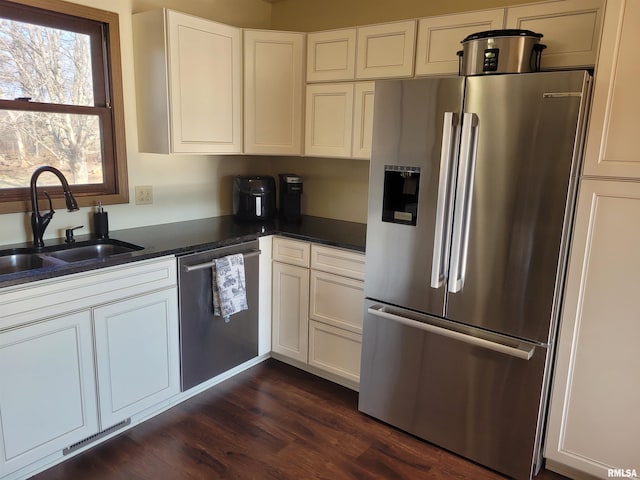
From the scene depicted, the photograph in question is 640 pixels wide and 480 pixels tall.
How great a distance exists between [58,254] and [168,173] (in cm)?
81

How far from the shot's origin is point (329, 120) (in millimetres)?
2752

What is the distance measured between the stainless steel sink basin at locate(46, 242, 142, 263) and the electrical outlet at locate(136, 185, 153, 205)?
15.1 inches

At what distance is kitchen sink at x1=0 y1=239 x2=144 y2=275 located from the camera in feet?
6.88

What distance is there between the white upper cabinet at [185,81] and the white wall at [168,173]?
0.06 metres

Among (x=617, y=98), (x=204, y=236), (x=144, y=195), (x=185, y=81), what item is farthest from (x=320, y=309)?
(x=617, y=98)

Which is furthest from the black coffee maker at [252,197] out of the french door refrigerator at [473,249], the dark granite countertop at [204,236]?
the french door refrigerator at [473,249]

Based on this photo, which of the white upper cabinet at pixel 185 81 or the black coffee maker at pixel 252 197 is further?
the black coffee maker at pixel 252 197

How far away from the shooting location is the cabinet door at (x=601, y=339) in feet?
5.69

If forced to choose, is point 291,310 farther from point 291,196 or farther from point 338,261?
point 291,196

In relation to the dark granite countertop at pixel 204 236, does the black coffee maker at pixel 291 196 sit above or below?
above

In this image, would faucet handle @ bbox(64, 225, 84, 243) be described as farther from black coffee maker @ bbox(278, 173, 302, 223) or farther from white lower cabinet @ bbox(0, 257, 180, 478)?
black coffee maker @ bbox(278, 173, 302, 223)

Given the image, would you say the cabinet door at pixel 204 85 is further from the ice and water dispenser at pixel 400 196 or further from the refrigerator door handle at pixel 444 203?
the refrigerator door handle at pixel 444 203

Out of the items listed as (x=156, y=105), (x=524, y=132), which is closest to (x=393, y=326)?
(x=524, y=132)

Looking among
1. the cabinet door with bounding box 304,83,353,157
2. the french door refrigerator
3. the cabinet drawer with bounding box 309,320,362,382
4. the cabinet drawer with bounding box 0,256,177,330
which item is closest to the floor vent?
the cabinet drawer with bounding box 0,256,177,330
